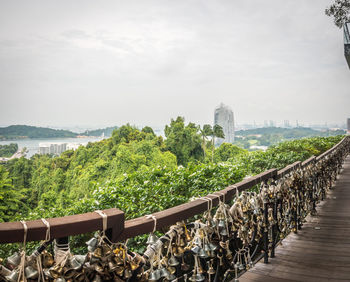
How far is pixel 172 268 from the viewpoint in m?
1.16

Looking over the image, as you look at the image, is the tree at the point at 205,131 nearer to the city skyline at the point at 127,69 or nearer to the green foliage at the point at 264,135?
the green foliage at the point at 264,135

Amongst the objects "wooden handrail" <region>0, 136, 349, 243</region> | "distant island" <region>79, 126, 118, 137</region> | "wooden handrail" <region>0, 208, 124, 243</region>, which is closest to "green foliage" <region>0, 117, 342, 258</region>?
"wooden handrail" <region>0, 136, 349, 243</region>

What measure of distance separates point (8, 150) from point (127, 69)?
158 ft

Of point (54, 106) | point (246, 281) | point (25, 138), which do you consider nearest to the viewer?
point (246, 281)

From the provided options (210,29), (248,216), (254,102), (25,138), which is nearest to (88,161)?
(25,138)

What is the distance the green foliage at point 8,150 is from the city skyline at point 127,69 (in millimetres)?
32755

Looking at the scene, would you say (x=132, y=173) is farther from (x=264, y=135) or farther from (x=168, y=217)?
(x=264, y=135)

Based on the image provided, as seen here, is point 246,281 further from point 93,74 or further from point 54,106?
point 54,106

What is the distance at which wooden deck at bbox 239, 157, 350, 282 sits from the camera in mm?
2195

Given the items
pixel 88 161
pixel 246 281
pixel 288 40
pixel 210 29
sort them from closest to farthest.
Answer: pixel 246 281, pixel 88 161, pixel 288 40, pixel 210 29

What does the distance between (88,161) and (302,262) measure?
42.8 meters

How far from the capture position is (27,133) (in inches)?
2945

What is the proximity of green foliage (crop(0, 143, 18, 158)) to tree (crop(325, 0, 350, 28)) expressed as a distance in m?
60.5

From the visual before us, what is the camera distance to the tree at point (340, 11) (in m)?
6.26
